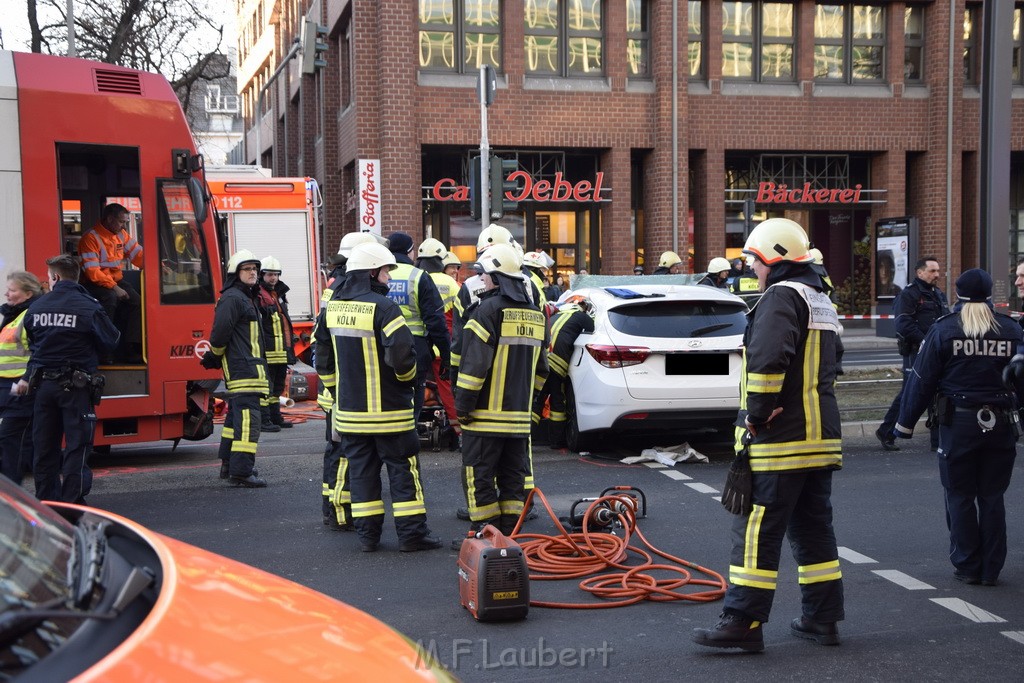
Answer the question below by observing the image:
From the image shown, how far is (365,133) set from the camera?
928 inches

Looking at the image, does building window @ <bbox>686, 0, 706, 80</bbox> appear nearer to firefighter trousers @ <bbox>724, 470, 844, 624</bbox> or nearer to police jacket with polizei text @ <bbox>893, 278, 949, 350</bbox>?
police jacket with polizei text @ <bbox>893, 278, 949, 350</bbox>

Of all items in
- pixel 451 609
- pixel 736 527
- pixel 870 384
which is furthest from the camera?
pixel 870 384

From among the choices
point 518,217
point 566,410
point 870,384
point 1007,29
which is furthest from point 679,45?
point 566,410

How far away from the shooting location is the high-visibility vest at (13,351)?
26.6ft

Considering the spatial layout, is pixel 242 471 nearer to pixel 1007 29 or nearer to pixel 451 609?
pixel 451 609

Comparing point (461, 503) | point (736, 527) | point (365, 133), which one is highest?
point (365, 133)

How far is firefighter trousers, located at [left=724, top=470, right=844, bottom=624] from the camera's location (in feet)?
16.0

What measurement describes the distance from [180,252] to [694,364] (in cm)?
477

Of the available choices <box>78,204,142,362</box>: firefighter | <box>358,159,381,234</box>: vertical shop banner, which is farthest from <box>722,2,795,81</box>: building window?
<box>78,204,142,362</box>: firefighter

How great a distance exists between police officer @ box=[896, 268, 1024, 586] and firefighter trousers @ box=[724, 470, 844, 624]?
57.9 inches

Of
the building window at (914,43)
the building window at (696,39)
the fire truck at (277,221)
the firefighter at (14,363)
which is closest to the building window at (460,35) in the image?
the building window at (696,39)

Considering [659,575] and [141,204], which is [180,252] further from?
→ [659,575]

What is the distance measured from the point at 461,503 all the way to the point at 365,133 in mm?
16347

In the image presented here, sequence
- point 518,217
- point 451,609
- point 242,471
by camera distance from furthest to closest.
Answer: point 518,217
point 242,471
point 451,609
